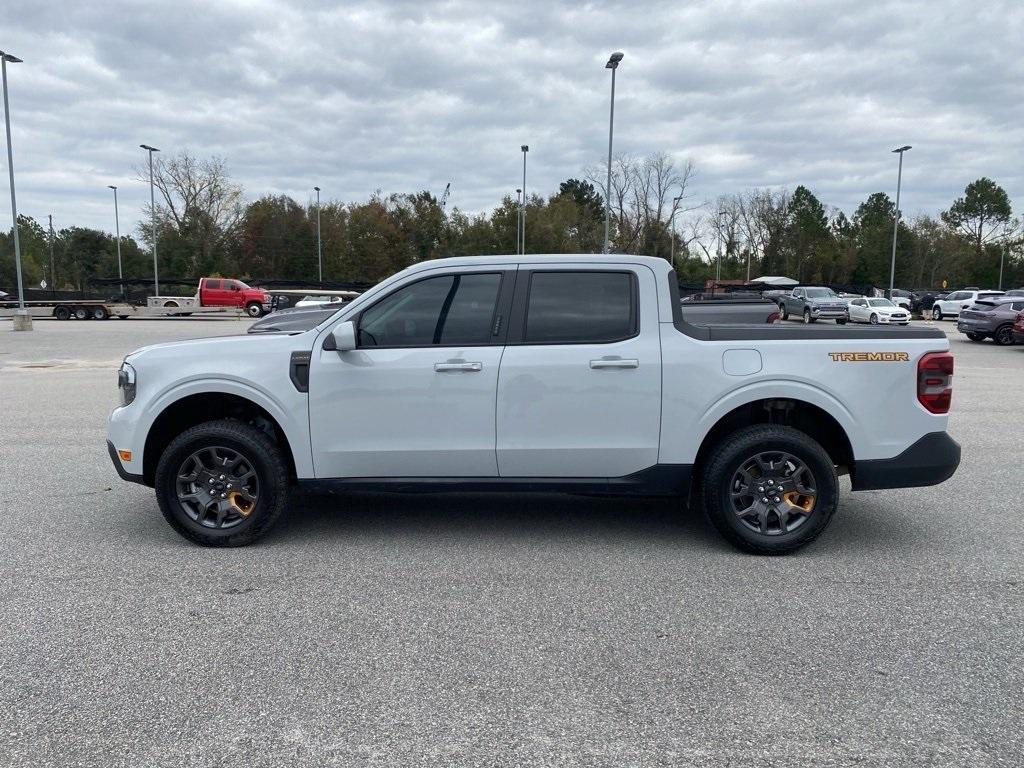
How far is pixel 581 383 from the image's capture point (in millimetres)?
4883

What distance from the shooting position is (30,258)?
97.1 m

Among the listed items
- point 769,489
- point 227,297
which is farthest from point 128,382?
point 227,297

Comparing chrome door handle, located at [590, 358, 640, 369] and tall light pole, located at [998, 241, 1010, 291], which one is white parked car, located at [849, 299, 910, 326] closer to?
chrome door handle, located at [590, 358, 640, 369]

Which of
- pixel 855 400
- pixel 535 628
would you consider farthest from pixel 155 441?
pixel 855 400

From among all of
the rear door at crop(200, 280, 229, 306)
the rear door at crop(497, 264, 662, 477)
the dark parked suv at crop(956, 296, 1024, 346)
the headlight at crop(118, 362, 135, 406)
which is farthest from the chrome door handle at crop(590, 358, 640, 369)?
the rear door at crop(200, 280, 229, 306)

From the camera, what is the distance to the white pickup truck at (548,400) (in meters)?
4.89

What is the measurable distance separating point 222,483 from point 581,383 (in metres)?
2.38

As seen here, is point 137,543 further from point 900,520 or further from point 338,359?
point 900,520

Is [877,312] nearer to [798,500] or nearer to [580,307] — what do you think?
[798,500]

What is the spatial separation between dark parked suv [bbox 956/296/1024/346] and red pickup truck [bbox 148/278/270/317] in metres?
31.7

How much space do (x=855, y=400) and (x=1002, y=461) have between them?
3.88 meters

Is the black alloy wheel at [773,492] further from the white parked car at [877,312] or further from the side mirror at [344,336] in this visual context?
the white parked car at [877,312]

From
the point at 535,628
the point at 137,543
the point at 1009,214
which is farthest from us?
the point at 1009,214

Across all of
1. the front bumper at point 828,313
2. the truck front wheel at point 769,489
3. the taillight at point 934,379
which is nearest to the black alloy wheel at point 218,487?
the truck front wheel at point 769,489
